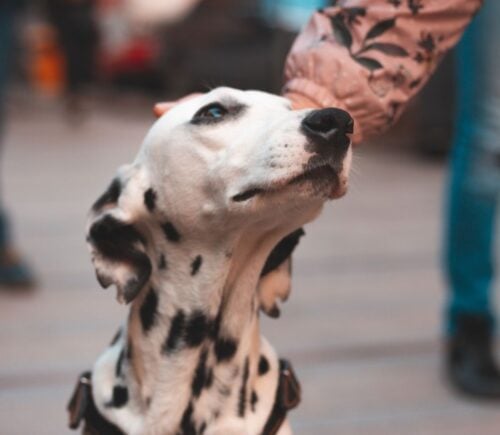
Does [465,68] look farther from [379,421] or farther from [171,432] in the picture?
[171,432]

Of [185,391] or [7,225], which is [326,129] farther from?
[7,225]

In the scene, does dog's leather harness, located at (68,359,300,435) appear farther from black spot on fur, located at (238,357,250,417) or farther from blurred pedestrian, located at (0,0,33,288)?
blurred pedestrian, located at (0,0,33,288)

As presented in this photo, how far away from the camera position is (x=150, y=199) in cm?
210

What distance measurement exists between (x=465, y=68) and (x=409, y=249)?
2.15 metres

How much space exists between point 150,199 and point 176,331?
0.28 m

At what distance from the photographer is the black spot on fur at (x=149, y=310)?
7.05 ft

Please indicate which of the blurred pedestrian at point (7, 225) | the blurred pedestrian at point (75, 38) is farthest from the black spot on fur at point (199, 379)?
the blurred pedestrian at point (75, 38)

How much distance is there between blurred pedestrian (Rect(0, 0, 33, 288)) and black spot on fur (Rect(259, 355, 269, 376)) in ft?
7.74

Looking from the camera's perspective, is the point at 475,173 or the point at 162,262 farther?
the point at 475,173

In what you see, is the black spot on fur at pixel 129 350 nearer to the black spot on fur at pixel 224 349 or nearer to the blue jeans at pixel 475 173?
the black spot on fur at pixel 224 349

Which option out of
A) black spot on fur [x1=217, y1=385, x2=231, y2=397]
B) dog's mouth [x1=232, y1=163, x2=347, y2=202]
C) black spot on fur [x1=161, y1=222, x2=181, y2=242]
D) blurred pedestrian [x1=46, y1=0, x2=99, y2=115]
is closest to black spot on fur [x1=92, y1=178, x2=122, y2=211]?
black spot on fur [x1=161, y1=222, x2=181, y2=242]

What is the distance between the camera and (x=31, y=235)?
5.54 metres

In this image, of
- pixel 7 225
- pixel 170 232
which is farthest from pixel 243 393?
pixel 7 225

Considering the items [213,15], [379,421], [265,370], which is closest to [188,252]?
[265,370]
